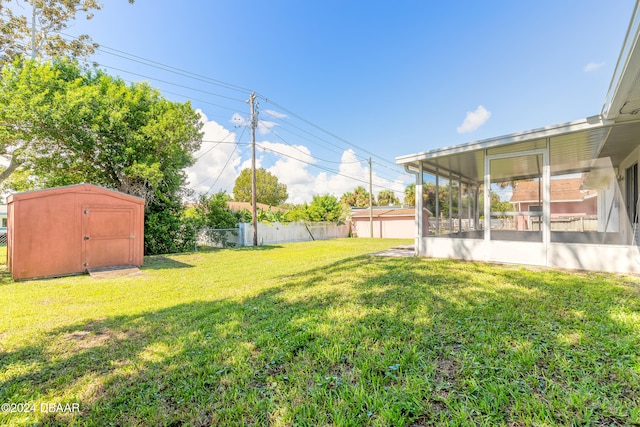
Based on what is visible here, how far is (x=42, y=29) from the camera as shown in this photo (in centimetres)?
1190

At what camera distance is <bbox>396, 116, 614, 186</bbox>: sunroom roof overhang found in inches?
217

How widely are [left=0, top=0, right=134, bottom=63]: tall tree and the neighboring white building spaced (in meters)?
15.5

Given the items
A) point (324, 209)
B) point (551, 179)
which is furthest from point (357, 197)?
point (551, 179)

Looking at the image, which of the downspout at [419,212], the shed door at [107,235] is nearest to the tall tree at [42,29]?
the shed door at [107,235]

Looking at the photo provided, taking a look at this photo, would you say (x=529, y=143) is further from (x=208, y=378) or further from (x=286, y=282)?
(x=208, y=378)

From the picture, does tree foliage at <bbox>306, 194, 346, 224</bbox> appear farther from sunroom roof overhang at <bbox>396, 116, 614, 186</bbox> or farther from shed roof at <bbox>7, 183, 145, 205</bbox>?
shed roof at <bbox>7, 183, 145, 205</bbox>

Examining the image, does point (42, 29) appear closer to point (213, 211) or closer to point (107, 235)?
point (213, 211)

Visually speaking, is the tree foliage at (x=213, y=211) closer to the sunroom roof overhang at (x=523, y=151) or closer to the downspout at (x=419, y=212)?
the sunroom roof overhang at (x=523, y=151)

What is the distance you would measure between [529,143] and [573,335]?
4.98 metres

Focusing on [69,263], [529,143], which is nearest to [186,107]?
[69,263]

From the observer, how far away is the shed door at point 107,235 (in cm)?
746

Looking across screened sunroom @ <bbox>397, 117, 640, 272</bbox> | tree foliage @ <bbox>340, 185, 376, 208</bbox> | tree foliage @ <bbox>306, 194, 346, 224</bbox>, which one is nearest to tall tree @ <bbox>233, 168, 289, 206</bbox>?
tree foliage @ <bbox>340, 185, 376, 208</bbox>

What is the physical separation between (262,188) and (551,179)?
112 ft

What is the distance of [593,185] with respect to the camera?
10047mm
